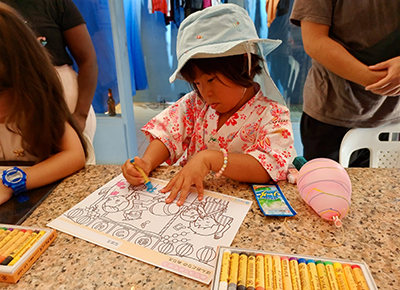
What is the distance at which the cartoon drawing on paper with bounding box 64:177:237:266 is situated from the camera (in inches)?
17.4

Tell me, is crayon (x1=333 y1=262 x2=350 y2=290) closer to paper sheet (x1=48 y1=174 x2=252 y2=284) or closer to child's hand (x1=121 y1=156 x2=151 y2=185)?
paper sheet (x1=48 y1=174 x2=252 y2=284)

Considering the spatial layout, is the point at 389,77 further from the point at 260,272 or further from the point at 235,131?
the point at 260,272

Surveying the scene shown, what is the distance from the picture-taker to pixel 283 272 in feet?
1.19

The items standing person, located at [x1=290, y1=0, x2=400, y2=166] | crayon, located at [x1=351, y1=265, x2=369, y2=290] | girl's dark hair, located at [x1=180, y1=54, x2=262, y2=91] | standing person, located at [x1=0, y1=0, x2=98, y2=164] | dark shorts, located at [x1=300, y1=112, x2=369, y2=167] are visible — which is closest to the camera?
crayon, located at [x1=351, y1=265, x2=369, y2=290]

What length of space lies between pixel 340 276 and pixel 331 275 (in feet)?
0.04

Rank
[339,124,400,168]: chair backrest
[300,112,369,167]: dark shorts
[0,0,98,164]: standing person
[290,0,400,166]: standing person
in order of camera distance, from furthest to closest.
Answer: [0,0,98,164]: standing person
[300,112,369,167]: dark shorts
[339,124,400,168]: chair backrest
[290,0,400,166]: standing person

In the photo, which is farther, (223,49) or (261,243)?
(223,49)

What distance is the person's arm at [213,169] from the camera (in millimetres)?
605

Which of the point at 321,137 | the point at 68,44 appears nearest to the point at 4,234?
the point at 321,137

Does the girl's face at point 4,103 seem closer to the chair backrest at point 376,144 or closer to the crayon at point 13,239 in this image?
the crayon at point 13,239

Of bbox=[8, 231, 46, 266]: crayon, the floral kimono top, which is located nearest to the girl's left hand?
the floral kimono top

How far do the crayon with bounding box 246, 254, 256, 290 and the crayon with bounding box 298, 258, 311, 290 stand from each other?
0.07 metres

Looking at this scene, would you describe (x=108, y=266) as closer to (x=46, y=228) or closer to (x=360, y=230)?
(x=46, y=228)

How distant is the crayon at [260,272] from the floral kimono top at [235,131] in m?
0.29
